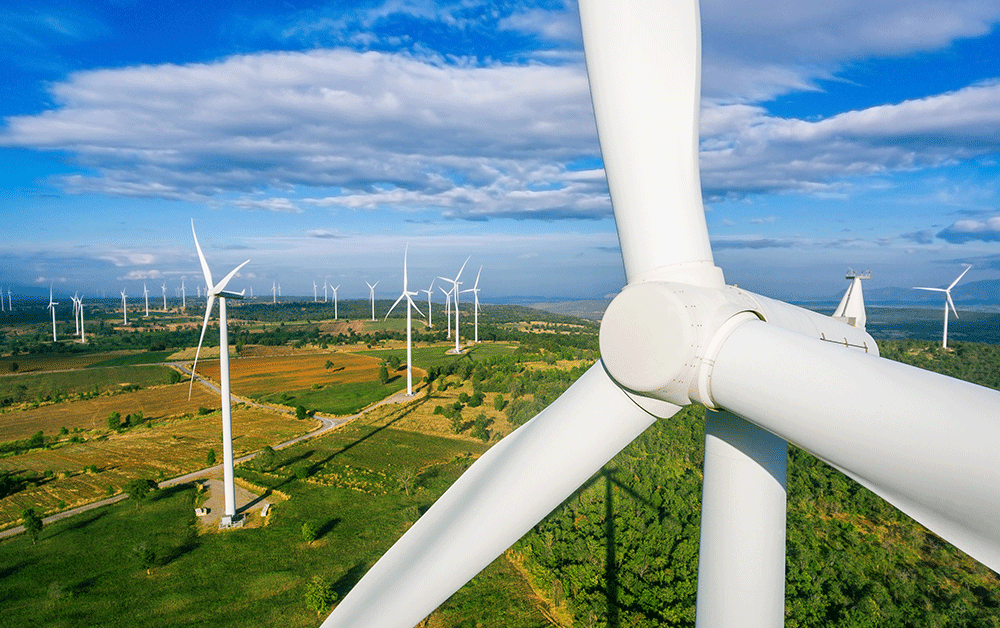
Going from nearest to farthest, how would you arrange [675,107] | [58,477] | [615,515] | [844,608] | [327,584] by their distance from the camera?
1. [675,107]
2. [844,608]
3. [327,584]
4. [615,515]
5. [58,477]

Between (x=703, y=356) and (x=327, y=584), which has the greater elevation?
(x=703, y=356)

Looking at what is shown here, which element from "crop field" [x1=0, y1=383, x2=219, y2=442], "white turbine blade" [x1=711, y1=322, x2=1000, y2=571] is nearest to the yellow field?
"crop field" [x1=0, y1=383, x2=219, y2=442]

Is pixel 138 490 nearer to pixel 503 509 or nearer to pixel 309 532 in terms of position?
pixel 309 532

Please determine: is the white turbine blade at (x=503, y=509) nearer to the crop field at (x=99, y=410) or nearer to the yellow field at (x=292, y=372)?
the crop field at (x=99, y=410)

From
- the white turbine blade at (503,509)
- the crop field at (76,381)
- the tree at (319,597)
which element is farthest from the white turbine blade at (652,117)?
the crop field at (76,381)

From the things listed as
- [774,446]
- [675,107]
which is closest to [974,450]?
[774,446]

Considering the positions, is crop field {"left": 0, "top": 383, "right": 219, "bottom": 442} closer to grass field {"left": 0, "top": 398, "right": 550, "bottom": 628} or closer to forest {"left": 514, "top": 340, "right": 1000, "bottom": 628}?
grass field {"left": 0, "top": 398, "right": 550, "bottom": 628}

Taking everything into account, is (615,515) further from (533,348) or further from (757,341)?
(533,348)
